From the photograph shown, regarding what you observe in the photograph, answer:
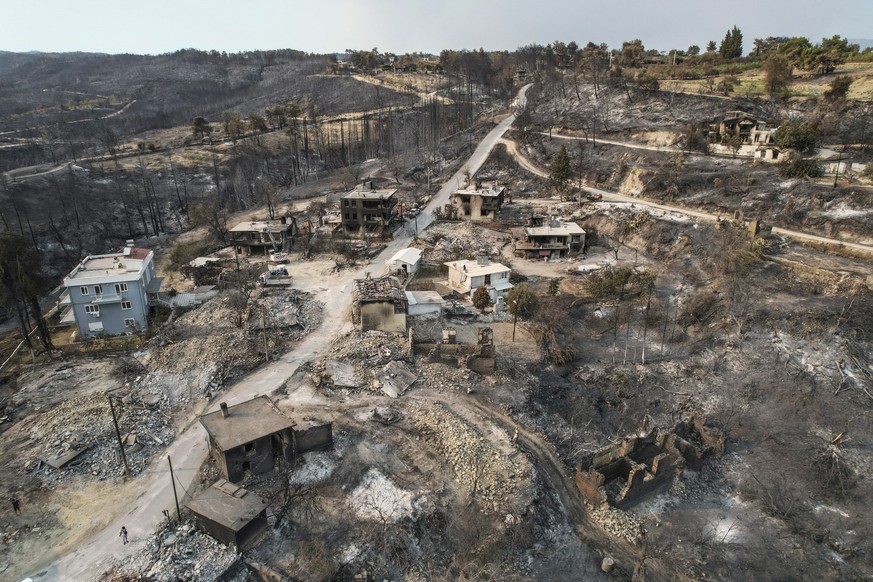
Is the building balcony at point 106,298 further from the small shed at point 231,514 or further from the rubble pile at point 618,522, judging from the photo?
the rubble pile at point 618,522

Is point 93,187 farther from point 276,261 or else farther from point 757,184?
point 757,184

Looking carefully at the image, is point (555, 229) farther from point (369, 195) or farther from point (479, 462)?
point (479, 462)

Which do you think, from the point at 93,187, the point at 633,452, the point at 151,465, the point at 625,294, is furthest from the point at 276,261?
the point at 93,187

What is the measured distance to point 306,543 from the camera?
68.9 feet

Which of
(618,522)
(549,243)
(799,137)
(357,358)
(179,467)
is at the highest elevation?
(799,137)

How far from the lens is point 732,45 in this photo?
9769 centimetres

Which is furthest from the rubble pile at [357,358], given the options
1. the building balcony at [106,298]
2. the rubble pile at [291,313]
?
the building balcony at [106,298]

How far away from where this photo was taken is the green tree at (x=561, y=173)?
216 feet

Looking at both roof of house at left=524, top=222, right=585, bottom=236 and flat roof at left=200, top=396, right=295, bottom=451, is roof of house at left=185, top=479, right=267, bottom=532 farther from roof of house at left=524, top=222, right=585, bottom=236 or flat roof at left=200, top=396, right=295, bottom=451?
roof of house at left=524, top=222, right=585, bottom=236

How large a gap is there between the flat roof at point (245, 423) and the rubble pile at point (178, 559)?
3.70m

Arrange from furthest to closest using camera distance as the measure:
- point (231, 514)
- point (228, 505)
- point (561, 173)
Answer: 1. point (561, 173)
2. point (228, 505)
3. point (231, 514)

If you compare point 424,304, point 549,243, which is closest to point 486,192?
point 549,243

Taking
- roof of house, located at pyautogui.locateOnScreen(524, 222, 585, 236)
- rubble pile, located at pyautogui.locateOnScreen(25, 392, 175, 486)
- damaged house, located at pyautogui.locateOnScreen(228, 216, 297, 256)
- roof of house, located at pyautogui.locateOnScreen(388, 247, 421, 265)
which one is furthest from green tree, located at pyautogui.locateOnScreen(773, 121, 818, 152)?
rubble pile, located at pyautogui.locateOnScreen(25, 392, 175, 486)

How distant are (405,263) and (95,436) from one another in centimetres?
2763
